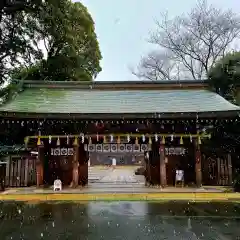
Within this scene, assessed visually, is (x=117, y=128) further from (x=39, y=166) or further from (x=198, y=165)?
(x=198, y=165)

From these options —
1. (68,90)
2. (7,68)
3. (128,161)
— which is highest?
(7,68)

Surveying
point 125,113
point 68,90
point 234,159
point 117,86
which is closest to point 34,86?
point 68,90

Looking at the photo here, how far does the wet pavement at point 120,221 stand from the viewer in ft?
28.5

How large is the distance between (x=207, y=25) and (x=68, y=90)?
68.9 ft

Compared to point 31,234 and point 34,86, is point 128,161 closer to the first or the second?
point 34,86

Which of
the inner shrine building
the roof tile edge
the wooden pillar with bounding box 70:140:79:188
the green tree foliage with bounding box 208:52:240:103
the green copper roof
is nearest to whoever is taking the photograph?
the inner shrine building

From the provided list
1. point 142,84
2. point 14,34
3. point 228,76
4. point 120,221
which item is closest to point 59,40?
point 14,34

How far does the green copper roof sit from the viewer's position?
19.0 meters

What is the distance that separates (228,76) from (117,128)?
11.4 metres

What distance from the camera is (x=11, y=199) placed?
16484mm

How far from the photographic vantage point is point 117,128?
1998cm

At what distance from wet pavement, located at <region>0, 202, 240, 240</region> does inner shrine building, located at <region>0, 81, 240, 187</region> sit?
16.0 feet

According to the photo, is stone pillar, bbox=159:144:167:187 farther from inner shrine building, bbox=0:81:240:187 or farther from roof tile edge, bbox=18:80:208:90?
roof tile edge, bbox=18:80:208:90

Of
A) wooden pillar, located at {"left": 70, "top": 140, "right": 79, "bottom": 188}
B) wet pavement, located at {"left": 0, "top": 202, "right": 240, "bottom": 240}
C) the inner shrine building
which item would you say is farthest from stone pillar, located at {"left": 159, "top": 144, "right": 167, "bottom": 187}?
wooden pillar, located at {"left": 70, "top": 140, "right": 79, "bottom": 188}
